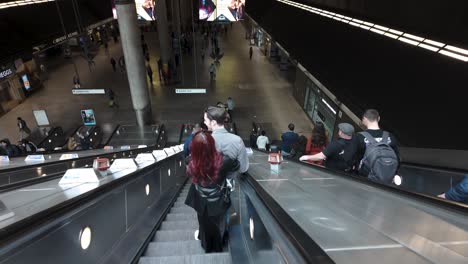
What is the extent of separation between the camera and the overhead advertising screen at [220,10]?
1725 centimetres

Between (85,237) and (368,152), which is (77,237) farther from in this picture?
(368,152)

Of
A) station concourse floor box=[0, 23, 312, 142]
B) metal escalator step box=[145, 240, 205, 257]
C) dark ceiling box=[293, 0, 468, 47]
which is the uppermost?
dark ceiling box=[293, 0, 468, 47]

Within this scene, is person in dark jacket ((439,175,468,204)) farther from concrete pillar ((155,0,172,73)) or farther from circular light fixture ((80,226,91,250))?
concrete pillar ((155,0,172,73))

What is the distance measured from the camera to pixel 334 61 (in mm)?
10156

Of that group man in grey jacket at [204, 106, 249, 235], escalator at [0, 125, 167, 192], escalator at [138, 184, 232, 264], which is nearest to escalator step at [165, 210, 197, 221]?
escalator at [138, 184, 232, 264]

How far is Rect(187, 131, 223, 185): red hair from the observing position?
2416 mm

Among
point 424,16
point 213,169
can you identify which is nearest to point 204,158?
point 213,169

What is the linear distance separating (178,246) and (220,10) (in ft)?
54.8

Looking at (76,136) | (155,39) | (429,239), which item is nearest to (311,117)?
(76,136)

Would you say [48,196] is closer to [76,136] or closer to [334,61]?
[334,61]

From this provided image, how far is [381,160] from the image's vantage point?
3.28 meters

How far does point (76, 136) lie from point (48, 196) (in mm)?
12314

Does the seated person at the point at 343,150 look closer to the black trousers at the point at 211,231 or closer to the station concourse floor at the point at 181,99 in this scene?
the black trousers at the point at 211,231

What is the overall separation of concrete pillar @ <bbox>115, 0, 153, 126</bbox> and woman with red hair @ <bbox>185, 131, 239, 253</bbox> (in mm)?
12118
